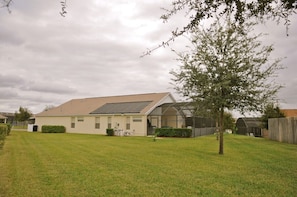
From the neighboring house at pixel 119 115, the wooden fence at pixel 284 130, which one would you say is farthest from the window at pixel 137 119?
the wooden fence at pixel 284 130

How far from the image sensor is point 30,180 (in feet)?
24.2

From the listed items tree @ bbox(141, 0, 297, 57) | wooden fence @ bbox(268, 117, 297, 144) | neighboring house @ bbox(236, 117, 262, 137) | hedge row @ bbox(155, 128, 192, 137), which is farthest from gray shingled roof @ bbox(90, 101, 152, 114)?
tree @ bbox(141, 0, 297, 57)

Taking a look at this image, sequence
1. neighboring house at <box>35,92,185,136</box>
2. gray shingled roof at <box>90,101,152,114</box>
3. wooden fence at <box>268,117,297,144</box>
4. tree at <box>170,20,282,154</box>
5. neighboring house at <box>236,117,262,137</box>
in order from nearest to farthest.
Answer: tree at <box>170,20,282,154</box>
wooden fence at <box>268,117,297,144</box>
neighboring house at <box>35,92,185,136</box>
gray shingled roof at <box>90,101,152,114</box>
neighboring house at <box>236,117,262,137</box>

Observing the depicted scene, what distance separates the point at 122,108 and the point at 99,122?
4087mm

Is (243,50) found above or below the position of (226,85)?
above

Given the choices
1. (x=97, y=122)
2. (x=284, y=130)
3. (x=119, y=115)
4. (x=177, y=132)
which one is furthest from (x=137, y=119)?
(x=284, y=130)

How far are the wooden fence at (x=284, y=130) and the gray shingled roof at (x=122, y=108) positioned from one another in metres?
14.7

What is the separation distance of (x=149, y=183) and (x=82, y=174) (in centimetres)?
238

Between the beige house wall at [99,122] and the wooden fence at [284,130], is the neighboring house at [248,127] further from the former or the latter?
the beige house wall at [99,122]

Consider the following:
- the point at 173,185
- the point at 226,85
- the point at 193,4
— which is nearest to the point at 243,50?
the point at 226,85

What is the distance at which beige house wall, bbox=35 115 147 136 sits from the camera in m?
32.2

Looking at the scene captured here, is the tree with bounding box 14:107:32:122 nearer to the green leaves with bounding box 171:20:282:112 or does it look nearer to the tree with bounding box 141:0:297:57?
the green leaves with bounding box 171:20:282:112

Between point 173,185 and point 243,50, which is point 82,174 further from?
point 243,50

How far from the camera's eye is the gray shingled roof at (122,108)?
111 ft
